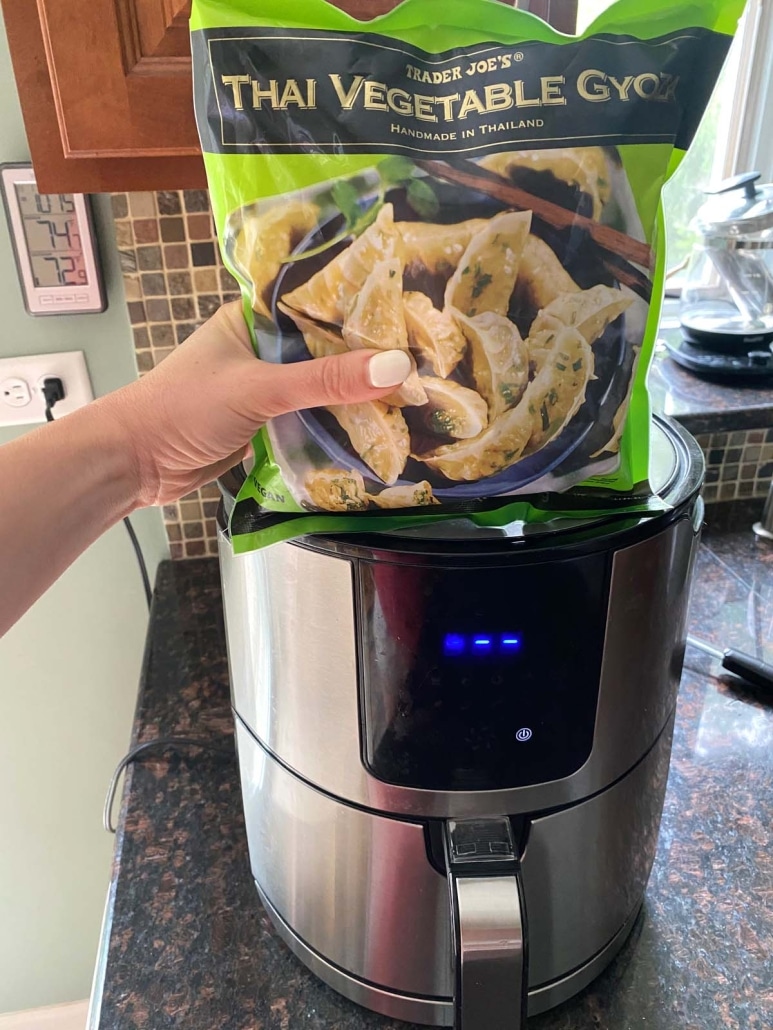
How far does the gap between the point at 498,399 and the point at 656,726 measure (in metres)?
0.24

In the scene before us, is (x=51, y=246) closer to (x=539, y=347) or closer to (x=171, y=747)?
(x=171, y=747)

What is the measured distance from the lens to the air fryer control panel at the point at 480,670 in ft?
1.44

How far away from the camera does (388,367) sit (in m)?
0.42

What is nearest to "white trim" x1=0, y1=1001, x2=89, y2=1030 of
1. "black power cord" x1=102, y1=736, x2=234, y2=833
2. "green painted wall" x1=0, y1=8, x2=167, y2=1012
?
"green painted wall" x1=0, y1=8, x2=167, y2=1012

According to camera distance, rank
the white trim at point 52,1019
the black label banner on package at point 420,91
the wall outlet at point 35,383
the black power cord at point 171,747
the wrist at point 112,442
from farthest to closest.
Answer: the white trim at point 52,1019 → the wall outlet at point 35,383 → the black power cord at point 171,747 → the wrist at point 112,442 → the black label banner on package at point 420,91

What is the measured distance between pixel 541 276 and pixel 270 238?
138mm

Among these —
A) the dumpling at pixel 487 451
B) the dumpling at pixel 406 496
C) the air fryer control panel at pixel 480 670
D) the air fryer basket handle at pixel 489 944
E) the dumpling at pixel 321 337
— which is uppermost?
the dumpling at pixel 321 337

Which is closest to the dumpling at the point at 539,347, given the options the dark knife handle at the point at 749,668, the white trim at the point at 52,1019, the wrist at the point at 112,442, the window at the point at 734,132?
the wrist at the point at 112,442

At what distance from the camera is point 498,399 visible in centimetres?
44

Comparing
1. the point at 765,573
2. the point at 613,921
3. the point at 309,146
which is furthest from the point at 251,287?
the point at 765,573

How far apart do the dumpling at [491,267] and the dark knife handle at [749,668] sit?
1.87 feet

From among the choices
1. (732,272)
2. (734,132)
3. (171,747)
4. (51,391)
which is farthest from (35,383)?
(734,132)

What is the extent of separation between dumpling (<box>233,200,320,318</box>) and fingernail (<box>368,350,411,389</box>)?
0.22 feet

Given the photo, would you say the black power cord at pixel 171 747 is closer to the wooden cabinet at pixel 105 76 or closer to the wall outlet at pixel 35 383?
the wall outlet at pixel 35 383
